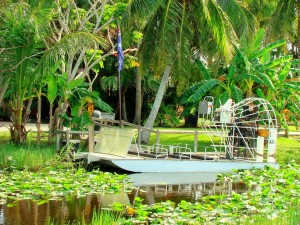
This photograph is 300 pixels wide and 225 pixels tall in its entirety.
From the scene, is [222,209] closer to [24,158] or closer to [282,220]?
[282,220]

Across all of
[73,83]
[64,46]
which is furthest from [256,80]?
[64,46]

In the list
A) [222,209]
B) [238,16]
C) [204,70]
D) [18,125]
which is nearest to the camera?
[222,209]

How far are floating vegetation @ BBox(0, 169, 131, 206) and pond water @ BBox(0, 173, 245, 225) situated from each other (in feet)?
1.05

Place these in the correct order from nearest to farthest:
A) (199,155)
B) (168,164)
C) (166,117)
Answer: (168,164) < (199,155) < (166,117)

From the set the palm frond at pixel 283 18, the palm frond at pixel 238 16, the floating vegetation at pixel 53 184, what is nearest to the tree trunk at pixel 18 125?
the floating vegetation at pixel 53 184

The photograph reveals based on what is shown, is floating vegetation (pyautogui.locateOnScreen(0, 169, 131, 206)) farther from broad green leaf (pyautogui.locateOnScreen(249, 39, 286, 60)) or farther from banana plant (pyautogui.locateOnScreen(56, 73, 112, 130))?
broad green leaf (pyautogui.locateOnScreen(249, 39, 286, 60))

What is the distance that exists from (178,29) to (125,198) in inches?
418

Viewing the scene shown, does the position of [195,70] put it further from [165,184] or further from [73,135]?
[165,184]

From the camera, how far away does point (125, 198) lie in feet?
44.2

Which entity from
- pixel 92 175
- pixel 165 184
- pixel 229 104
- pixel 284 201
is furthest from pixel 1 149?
pixel 284 201

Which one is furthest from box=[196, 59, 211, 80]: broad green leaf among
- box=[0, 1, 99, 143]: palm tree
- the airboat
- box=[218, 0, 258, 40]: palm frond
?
box=[0, 1, 99, 143]: palm tree

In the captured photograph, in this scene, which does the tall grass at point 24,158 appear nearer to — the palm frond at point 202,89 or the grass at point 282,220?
the palm frond at point 202,89

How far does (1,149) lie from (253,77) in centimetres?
1053

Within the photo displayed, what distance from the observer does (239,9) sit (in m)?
23.5
